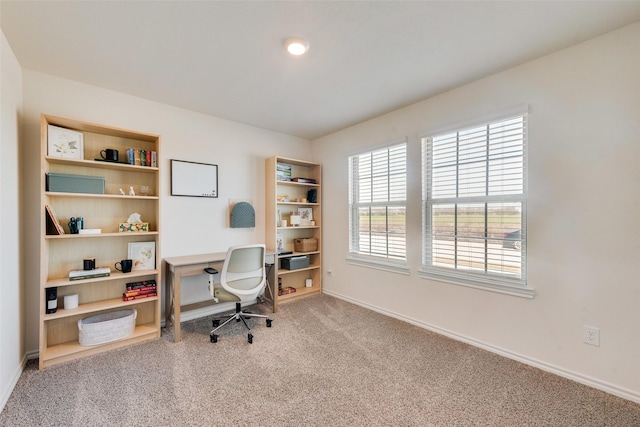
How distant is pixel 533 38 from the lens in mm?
1938

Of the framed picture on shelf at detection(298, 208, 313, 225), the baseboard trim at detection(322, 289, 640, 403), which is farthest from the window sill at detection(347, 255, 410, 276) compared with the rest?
the framed picture on shelf at detection(298, 208, 313, 225)

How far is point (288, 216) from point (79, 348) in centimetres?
267

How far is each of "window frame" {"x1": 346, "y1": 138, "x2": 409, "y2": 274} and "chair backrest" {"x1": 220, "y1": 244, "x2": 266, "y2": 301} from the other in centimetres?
143

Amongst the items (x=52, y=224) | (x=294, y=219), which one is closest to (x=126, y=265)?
(x=52, y=224)

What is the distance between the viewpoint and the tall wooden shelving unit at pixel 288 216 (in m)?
3.77

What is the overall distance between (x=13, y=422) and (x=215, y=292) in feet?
4.80

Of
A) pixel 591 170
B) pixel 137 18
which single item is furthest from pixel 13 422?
pixel 591 170

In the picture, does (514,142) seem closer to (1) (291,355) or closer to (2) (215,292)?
(1) (291,355)

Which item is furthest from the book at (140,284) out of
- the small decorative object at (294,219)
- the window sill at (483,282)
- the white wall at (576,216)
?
the white wall at (576,216)

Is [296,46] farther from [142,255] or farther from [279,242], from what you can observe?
[279,242]

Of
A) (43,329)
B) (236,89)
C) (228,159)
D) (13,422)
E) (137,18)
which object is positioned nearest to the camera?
(13,422)

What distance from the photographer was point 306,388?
1.96m

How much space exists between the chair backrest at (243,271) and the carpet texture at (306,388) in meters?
0.49

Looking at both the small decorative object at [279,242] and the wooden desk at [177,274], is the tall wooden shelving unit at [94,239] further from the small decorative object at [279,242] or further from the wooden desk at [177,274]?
the small decorative object at [279,242]
